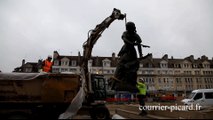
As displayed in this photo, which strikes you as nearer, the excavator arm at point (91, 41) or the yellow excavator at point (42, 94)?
A: the yellow excavator at point (42, 94)

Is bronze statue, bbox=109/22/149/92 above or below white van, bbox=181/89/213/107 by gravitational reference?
above

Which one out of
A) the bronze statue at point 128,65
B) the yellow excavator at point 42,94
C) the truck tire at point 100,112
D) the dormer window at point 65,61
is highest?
the dormer window at point 65,61

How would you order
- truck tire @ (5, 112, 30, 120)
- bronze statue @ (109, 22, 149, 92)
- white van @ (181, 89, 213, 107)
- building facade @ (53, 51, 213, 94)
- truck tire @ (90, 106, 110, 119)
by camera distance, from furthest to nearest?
1. building facade @ (53, 51, 213, 94)
2. white van @ (181, 89, 213, 107)
3. truck tire @ (90, 106, 110, 119)
4. truck tire @ (5, 112, 30, 120)
5. bronze statue @ (109, 22, 149, 92)

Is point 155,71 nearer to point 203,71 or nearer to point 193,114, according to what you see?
point 203,71

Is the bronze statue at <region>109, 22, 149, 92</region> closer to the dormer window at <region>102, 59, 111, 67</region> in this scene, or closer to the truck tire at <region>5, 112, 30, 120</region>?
the truck tire at <region>5, 112, 30, 120</region>

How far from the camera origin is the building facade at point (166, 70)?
61.2 meters

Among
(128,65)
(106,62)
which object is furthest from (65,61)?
(128,65)

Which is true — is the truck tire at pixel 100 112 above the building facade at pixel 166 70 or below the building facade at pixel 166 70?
below

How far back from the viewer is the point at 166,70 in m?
67.3

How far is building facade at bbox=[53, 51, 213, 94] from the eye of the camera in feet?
201

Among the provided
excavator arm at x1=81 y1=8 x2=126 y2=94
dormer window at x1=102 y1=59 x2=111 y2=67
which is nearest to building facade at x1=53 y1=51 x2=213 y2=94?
dormer window at x1=102 y1=59 x2=111 y2=67

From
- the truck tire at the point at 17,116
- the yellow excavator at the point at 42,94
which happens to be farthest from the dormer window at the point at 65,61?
the truck tire at the point at 17,116

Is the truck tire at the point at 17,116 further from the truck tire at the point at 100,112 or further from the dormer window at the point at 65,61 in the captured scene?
the dormer window at the point at 65,61

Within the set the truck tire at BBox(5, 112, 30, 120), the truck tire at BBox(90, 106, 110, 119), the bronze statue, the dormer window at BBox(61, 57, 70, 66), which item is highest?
the dormer window at BBox(61, 57, 70, 66)
